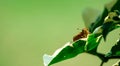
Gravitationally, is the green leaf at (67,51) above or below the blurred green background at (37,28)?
below

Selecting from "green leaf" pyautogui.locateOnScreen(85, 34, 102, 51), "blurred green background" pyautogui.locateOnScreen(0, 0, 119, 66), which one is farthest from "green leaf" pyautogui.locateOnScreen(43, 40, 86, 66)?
"blurred green background" pyautogui.locateOnScreen(0, 0, 119, 66)

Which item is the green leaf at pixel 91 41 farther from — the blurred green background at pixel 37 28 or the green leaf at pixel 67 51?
the blurred green background at pixel 37 28

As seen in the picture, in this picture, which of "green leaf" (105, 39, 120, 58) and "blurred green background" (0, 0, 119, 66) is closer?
"green leaf" (105, 39, 120, 58)

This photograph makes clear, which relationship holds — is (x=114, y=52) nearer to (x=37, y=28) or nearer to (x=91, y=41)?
(x=91, y=41)

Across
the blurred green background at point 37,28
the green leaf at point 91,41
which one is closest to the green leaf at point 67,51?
the green leaf at point 91,41

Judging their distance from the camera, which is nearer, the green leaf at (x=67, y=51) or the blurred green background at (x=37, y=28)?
the green leaf at (x=67, y=51)

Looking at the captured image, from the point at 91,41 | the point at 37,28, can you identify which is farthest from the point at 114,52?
the point at 37,28

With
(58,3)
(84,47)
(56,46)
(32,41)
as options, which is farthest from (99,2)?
(84,47)

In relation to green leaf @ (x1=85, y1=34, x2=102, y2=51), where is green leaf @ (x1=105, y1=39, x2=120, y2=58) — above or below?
below

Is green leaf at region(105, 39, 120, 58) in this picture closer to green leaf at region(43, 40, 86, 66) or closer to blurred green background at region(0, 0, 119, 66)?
green leaf at region(43, 40, 86, 66)
